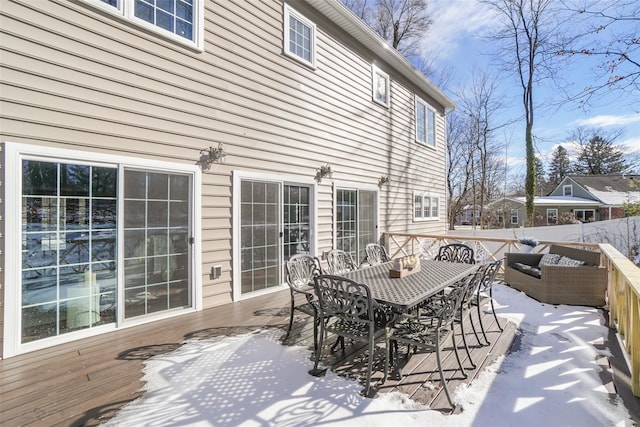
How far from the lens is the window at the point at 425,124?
9.53 meters

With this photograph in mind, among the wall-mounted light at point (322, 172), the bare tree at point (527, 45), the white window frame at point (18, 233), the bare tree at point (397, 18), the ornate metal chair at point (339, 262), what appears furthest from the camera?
the bare tree at point (397, 18)

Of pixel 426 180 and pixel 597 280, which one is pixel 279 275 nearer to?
pixel 597 280

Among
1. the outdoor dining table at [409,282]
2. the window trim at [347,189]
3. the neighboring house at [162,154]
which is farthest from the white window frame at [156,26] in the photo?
the outdoor dining table at [409,282]

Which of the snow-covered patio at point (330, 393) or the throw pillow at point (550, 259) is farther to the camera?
the throw pillow at point (550, 259)

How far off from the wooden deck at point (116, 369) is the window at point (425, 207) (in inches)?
235

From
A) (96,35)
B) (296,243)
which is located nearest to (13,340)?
(96,35)

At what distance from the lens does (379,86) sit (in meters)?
7.78

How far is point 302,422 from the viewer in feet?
6.37

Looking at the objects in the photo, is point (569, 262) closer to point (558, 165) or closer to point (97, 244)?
point (97, 244)

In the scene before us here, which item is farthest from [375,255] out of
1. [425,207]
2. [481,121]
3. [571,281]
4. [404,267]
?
[481,121]

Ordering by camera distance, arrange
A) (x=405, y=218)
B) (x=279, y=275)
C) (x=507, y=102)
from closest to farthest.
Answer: (x=279, y=275) < (x=405, y=218) < (x=507, y=102)

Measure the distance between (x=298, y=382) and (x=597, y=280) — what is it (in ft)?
15.4

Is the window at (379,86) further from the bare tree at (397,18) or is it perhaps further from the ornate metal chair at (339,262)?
the bare tree at (397,18)

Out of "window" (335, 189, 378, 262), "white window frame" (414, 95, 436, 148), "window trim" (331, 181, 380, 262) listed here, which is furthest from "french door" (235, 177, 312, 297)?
"white window frame" (414, 95, 436, 148)
